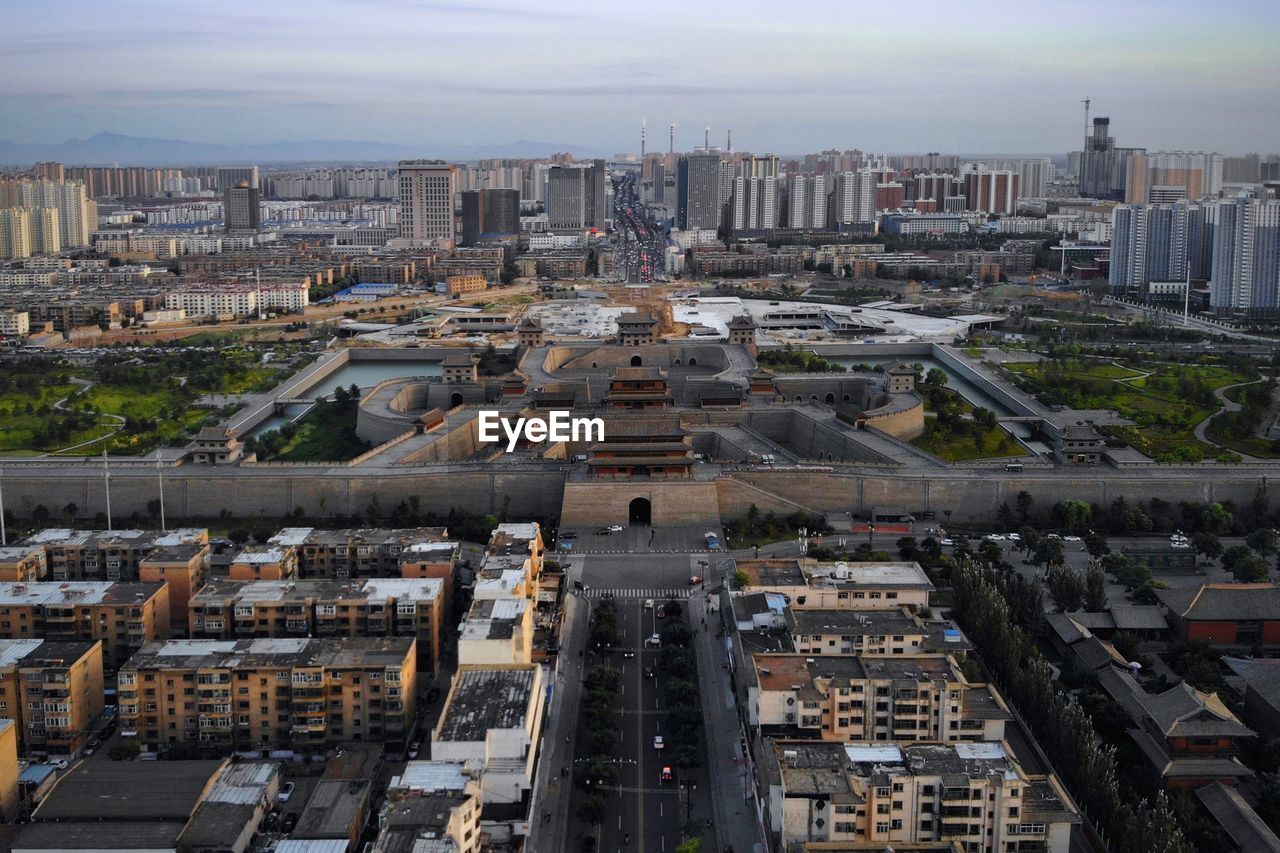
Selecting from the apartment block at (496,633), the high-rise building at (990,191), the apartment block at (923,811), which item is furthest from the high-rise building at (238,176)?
the apartment block at (923,811)

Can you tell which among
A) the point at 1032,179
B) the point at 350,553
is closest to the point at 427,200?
the point at 1032,179

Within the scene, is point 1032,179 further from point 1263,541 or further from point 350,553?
point 350,553

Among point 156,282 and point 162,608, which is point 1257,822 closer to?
point 162,608

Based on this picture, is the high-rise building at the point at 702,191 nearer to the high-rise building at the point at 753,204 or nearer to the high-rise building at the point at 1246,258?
the high-rise building at the point at 753,204

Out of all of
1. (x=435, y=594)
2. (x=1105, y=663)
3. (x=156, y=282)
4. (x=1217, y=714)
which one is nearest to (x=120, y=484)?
(x=435, y=594)

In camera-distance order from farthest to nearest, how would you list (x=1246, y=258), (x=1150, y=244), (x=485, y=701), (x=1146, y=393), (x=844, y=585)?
(x=1150, y=244) → (x=1246, y=258) → (x=1146, y=393) → (x=844, y=585) → (x=485, y=701)

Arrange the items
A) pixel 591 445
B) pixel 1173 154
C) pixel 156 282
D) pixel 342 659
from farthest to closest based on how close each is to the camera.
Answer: pixel 1173 154
pixel 156 282
pixel 591 445
pixel 342 659

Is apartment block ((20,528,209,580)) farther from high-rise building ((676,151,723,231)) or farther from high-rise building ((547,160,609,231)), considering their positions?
high-rise building ((547,160,609,231))
